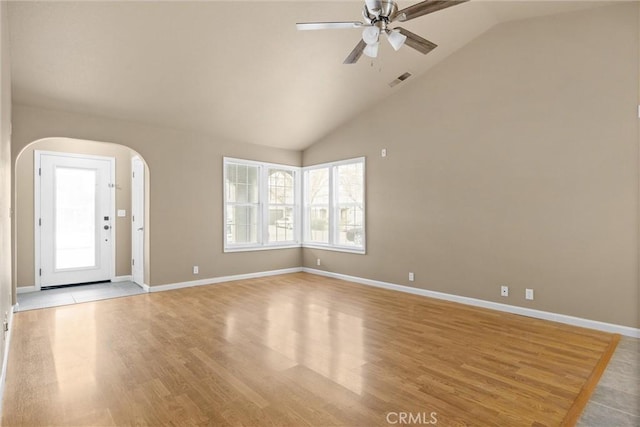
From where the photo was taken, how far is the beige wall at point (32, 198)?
17.3 ft

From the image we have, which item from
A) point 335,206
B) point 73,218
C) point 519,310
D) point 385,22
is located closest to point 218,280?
point 335,206

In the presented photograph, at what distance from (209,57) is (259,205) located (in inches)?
123

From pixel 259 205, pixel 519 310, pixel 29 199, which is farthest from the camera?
pixel 259 205

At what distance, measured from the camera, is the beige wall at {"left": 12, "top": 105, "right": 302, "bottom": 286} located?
4.96 meters

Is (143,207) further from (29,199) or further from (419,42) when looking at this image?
(419,42)

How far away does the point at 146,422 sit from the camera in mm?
2018

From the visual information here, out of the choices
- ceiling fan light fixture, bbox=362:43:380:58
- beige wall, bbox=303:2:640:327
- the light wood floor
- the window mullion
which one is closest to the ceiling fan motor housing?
ceiling fan light fixture, bbox=362:43:380:58

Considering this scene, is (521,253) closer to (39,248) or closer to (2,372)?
(2,372)

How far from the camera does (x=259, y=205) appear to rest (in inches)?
265

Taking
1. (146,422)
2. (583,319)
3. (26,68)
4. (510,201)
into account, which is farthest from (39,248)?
(583,319)

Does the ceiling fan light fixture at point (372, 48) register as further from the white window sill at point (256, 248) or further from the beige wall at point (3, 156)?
the white window sill at point (256, 248)

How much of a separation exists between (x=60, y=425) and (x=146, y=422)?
1.60ft

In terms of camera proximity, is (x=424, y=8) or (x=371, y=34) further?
(x=371, y=34)

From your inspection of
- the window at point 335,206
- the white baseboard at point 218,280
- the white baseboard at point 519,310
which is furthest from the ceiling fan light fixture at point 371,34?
the white baseboard at point 218,280
